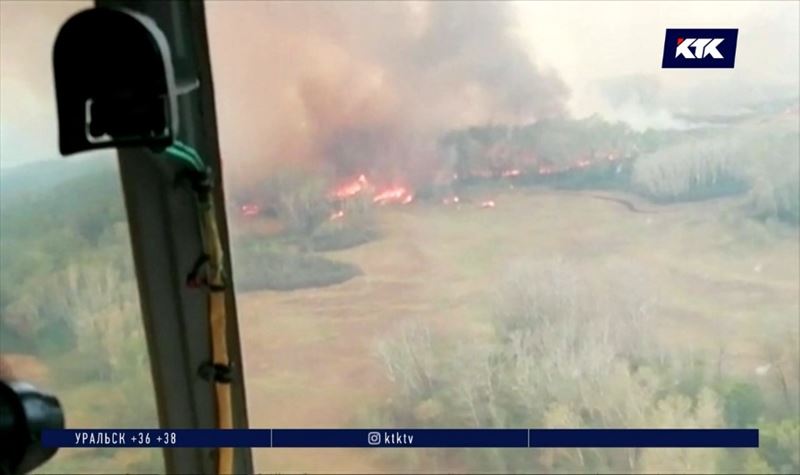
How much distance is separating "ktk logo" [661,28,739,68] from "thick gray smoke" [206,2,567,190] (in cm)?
14

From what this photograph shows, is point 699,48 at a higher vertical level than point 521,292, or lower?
higher

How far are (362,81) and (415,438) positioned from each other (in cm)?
50

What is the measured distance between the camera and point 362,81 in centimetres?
115

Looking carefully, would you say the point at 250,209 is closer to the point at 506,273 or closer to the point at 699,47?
the point at 506,273

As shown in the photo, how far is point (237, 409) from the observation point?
Result: 127cm

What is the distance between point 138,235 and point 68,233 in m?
0.11

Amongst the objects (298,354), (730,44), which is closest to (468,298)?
(298,354)

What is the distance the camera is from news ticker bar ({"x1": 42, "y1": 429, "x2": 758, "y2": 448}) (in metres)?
1.24

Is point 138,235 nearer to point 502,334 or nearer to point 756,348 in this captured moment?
point 502,334

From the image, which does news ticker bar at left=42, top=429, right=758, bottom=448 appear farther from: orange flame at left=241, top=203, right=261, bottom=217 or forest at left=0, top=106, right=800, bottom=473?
orange flame at left=241, top=203, right=261, bottom=217

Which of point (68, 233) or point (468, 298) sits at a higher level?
point (68, 233)

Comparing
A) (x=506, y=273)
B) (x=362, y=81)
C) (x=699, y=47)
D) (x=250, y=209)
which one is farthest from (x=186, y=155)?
(x=699, y=47)

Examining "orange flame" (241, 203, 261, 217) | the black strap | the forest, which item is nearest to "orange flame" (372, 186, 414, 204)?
the forest

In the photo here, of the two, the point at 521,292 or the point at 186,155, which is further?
the point at 521,292
